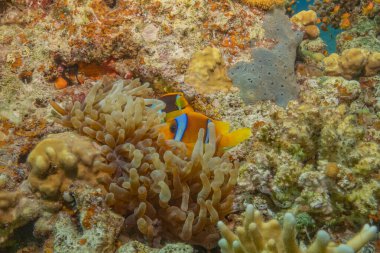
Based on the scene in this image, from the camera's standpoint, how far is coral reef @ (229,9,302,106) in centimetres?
386

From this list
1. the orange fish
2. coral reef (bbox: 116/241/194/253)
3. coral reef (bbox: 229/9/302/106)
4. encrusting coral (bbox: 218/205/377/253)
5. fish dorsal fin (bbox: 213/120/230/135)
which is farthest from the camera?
the orange fish

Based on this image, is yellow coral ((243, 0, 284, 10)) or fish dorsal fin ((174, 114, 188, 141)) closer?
fish dorsal fin ((174, 114, 188, 141))

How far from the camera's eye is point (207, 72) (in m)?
3.73

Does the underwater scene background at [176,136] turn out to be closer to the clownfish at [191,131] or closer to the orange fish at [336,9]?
the clownfish at [191,131]

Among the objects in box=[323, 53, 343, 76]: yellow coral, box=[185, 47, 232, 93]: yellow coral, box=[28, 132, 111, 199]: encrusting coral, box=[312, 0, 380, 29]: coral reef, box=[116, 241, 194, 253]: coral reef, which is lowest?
box=[116, 241, 194, 253]: coral reef

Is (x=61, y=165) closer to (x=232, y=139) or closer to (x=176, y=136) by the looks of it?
(x=176, y=136)

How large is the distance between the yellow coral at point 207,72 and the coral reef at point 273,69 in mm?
152

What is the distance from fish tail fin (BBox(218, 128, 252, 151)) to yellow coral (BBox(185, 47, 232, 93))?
3.01 ft

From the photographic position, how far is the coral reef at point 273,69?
12.6 feet

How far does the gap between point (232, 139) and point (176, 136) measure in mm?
499

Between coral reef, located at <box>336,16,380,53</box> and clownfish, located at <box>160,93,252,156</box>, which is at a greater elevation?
coral reef, located at <box>336,16,380,53</box>

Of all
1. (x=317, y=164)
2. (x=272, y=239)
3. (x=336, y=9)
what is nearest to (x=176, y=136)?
(x=317, y=164)

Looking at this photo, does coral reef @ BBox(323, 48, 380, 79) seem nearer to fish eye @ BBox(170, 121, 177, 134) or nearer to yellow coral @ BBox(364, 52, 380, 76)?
yellow coral @ BBox(364, 52, 380, 76)

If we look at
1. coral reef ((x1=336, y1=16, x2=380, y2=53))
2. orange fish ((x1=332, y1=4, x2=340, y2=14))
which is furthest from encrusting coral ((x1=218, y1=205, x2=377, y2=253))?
orange fish ((x1=332, y1=4, x2=340, y2=14))
